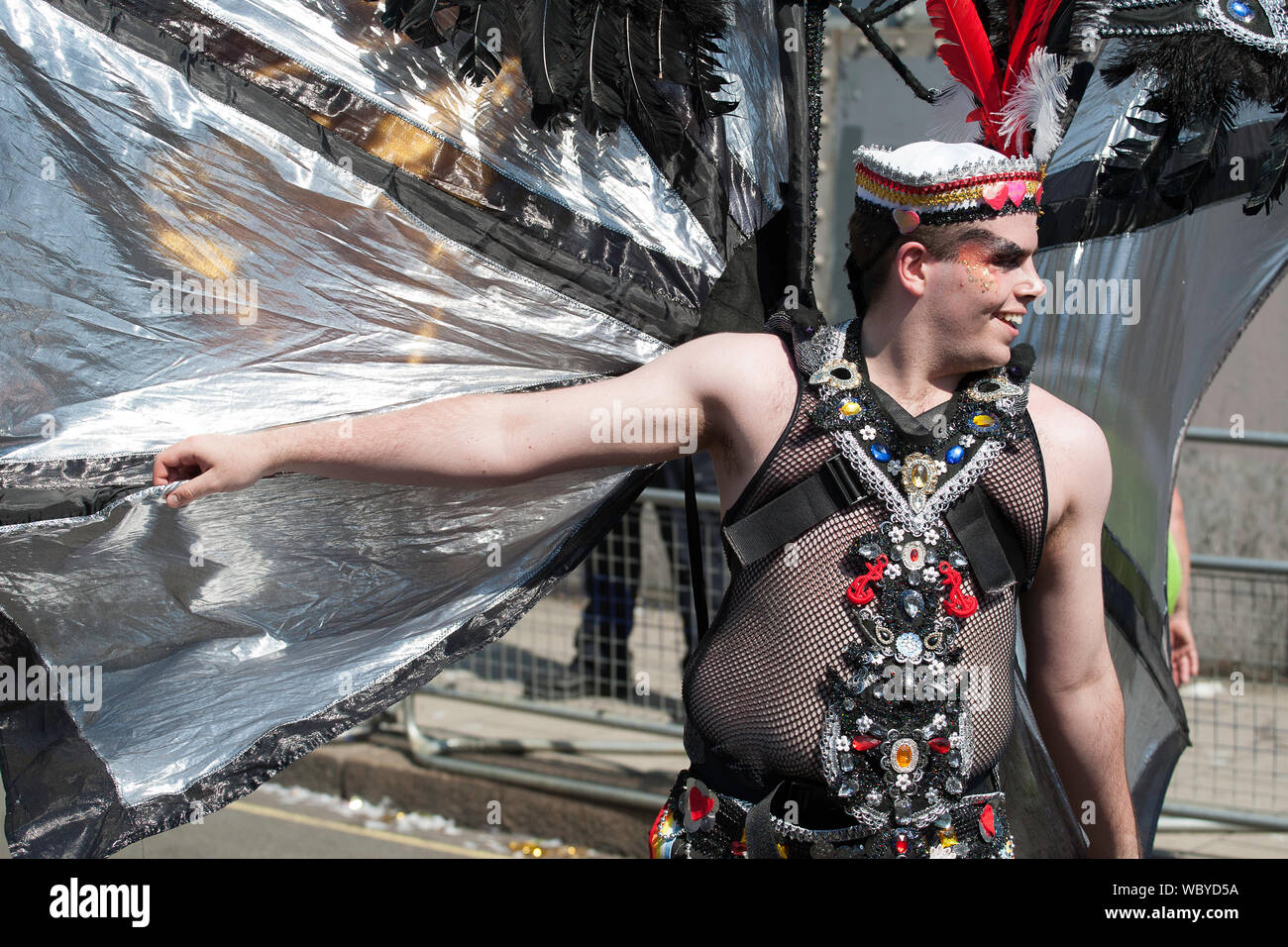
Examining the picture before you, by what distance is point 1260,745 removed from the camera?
4668mm

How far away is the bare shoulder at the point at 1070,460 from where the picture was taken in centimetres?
240

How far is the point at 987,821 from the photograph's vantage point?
2.40 meters

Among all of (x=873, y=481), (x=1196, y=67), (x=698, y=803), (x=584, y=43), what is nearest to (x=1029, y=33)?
(x=1196, y=67)

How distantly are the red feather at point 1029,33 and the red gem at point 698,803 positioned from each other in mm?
1428

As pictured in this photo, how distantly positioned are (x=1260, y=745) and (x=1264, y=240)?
2.29 meters

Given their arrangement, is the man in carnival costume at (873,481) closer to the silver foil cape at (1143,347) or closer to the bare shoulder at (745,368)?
the bare shoulder at (745,368)

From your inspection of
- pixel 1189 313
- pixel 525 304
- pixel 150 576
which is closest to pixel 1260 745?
pixel 1189 313

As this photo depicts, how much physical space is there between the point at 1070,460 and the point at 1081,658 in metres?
0.39

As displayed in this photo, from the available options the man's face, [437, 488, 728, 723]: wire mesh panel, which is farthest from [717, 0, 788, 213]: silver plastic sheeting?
[437, 488, 728, 723]: wire mesh panel

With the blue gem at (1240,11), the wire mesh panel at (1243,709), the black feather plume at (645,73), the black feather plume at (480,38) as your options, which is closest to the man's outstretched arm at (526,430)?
the black feather plume at (645,73)

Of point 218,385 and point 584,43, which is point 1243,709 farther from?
point 218,385

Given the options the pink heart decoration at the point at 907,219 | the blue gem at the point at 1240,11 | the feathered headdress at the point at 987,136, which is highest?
the blue gem at the point at 1240,11

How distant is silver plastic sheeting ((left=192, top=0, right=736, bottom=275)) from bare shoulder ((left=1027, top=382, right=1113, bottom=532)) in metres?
0.88

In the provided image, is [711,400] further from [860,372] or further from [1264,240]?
[1264,240]
